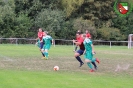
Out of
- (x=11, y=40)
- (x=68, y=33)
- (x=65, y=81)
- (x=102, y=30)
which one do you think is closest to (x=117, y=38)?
(x=102, y=30)

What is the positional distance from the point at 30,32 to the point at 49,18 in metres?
3.62

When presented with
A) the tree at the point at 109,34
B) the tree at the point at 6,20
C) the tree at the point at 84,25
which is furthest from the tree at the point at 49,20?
the tree at the point at 109,34

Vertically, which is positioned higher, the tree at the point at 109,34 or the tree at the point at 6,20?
the tree at the point at 6,20

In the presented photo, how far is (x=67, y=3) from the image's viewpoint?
5647 cm

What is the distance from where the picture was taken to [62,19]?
55.7 meters

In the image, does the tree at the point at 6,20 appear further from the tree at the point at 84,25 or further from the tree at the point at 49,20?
the tree at the point at 84,25

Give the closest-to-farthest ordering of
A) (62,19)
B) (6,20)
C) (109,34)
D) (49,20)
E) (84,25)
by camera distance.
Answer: (6,20)
(49,20)
(84,25)
(62,19)
(109,34)

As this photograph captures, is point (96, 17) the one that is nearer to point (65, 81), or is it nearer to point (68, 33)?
point (68, 33)

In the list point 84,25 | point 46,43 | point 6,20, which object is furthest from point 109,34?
point 46,43

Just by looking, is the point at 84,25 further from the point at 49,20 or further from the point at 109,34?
the point at 49,20

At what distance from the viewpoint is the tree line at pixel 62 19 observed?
2094 inches

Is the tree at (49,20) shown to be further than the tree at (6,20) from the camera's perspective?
Yes

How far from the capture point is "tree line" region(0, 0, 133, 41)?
5319cm

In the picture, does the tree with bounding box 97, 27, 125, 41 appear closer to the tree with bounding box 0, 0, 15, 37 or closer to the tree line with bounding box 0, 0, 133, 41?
the tree line with bounding box 0, 0, 133, 41
